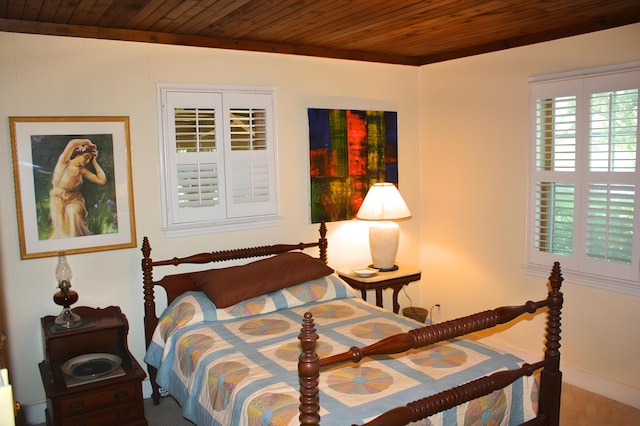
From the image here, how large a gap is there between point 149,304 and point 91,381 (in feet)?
2.18

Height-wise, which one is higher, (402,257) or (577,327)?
(402,257)

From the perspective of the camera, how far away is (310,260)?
12.9 ft

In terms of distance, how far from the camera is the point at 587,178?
3652 mm

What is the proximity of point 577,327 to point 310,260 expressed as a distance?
1863mm

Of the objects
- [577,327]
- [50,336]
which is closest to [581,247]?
[577,327]

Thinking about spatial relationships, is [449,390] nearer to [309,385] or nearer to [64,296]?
[309,385]

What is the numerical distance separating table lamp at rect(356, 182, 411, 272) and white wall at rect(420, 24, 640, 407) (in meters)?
0.61

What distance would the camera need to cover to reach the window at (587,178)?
3.45m

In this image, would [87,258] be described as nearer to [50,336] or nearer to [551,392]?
[50,336]

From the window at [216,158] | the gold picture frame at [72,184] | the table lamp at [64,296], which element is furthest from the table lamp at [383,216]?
the table lamp at [64,296]

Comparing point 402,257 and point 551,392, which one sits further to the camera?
point 402,257

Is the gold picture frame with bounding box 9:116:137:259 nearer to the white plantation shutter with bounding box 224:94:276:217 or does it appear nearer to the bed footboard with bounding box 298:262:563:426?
the white plantation shutter with bounding box 224:94:276:217

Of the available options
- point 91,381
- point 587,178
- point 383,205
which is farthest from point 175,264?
point 587,178

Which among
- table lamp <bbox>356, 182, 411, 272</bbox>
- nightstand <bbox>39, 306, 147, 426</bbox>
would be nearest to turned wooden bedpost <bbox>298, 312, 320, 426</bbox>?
nightstand <bbox>39, 306, 147, 426</bbox>
